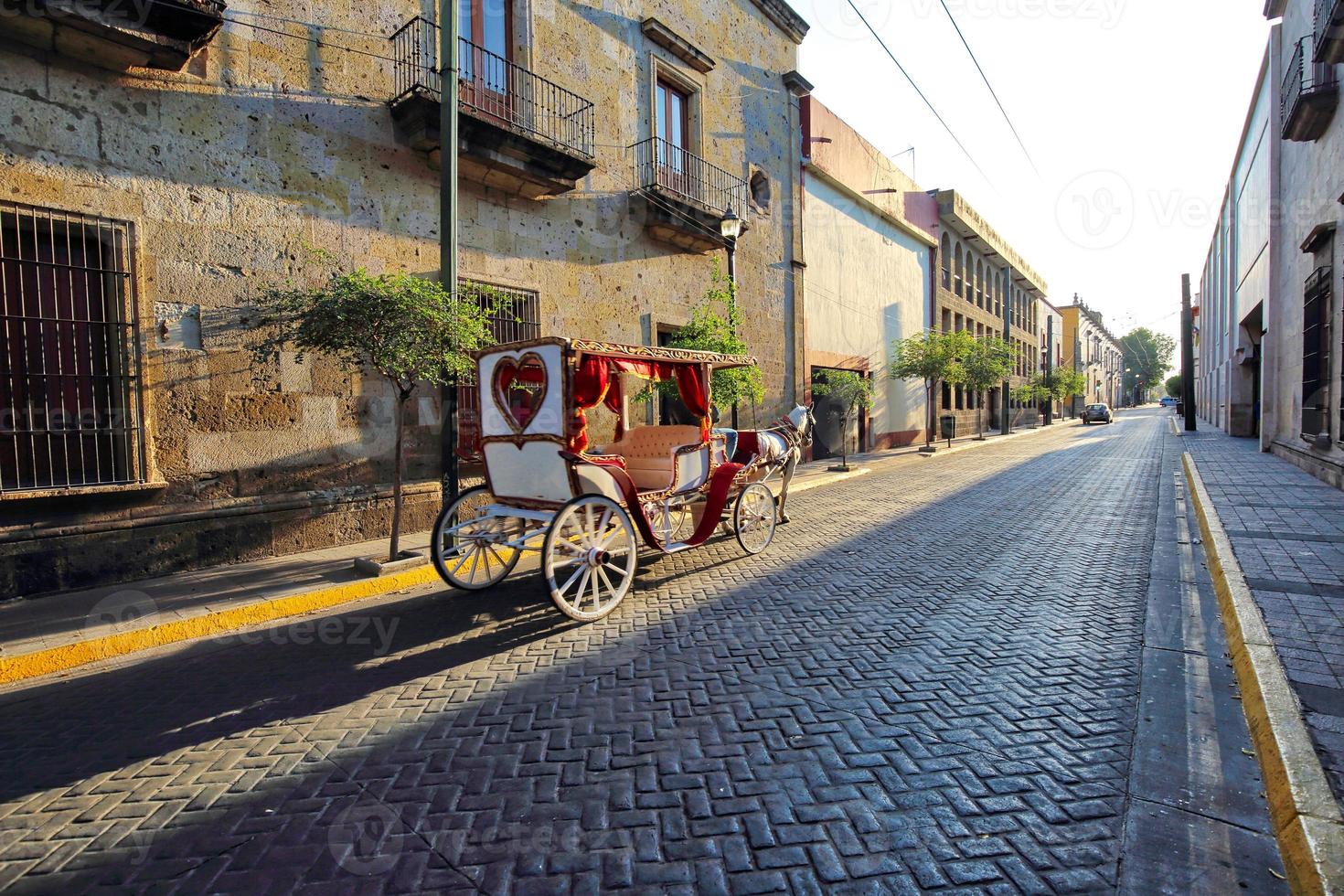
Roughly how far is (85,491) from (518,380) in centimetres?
401

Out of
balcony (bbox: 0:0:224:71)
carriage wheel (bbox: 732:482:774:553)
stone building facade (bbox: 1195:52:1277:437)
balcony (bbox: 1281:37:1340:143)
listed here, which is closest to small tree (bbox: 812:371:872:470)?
carriage wheel (bbox: 732:482:774:553)

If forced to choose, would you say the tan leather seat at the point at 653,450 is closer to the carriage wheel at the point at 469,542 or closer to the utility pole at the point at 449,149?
the carriage wheel at the point at 469,542

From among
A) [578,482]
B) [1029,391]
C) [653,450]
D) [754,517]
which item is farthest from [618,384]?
[1029,391]

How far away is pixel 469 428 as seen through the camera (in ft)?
30.5

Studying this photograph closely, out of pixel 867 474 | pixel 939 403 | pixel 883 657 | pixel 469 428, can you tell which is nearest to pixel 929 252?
pixel 939 403

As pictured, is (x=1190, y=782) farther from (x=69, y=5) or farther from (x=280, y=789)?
(x=69, y=5)

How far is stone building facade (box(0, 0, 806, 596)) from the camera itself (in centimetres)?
587

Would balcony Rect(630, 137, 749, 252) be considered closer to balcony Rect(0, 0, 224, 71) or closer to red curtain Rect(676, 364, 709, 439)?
red curtain Rect(676, 364, 709, 439)

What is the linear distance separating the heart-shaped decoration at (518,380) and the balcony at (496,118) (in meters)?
4.50

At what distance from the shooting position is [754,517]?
23.4ft

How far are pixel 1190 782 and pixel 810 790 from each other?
160 cm

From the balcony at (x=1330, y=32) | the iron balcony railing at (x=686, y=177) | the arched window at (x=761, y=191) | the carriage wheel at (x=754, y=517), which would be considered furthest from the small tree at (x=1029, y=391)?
the carriage wheel at (x=754, y=517)

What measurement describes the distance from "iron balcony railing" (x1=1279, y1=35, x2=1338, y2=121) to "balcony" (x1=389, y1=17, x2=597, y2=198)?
12007 mm

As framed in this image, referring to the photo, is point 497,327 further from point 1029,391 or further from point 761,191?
point 1029,391
